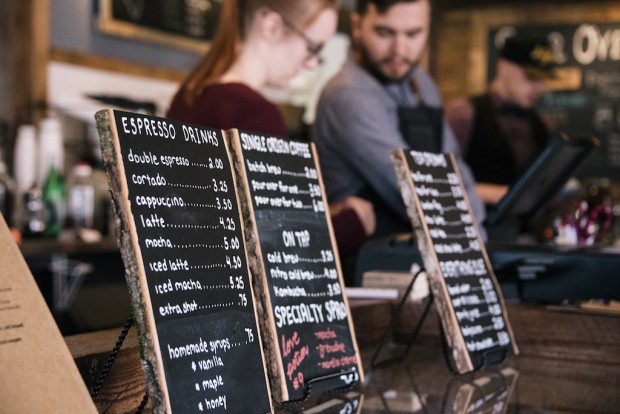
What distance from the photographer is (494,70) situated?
23.8ft

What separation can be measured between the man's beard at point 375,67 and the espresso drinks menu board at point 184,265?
1.78 meters

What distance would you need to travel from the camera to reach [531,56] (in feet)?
15.6

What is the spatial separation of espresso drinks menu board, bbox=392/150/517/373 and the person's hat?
10.2ft

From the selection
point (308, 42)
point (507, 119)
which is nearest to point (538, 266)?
point (308, 42)

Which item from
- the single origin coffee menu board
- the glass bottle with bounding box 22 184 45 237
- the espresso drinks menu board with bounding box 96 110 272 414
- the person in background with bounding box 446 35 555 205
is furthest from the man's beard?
→ the single origin coffee menu board

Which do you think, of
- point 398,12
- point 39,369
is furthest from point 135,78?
point 39,369

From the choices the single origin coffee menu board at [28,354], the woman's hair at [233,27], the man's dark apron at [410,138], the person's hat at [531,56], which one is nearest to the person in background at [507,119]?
the person's hat at [531,56]

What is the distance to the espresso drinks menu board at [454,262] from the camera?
60.3 inches

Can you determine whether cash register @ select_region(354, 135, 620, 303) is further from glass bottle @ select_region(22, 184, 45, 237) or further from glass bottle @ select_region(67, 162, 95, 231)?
glass bottle @ select_region(67, 162, 95, 231)

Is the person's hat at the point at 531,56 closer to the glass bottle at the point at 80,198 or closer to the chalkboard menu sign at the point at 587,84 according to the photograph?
the glass bottle at the point at 80,198

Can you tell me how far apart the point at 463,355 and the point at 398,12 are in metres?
1.56

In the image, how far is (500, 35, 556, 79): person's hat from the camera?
185 inches

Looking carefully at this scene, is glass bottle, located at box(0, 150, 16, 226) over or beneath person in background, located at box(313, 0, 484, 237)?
beneath

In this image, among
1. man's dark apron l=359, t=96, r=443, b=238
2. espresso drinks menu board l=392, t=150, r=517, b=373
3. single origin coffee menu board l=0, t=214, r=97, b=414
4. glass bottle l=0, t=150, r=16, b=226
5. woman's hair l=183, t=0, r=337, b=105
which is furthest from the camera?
glass bottle l=0, t=150, r=16, b=226
